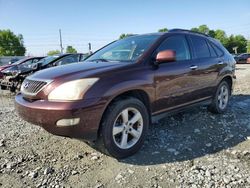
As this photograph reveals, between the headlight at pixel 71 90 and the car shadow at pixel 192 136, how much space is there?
112 cm

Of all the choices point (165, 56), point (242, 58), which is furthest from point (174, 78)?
point (242, 58)

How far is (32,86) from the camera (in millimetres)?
3502

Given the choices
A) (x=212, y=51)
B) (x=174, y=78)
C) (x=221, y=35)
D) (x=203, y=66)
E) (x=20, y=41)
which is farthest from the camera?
(x=20, y=41)

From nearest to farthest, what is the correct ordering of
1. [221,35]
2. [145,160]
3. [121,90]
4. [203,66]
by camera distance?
[121,90] < [145,160] < [203,66] < [221,35]

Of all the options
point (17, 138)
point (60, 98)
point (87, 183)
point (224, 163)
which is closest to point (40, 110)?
point (60, 98)

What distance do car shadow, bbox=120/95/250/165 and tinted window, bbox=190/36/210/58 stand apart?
4.24 feet

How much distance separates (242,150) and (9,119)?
446 centimetres

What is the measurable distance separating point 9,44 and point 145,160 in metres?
78.3

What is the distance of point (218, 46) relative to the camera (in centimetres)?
586

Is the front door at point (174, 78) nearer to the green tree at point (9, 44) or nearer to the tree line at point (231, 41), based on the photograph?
the tree line at point (231, 41)

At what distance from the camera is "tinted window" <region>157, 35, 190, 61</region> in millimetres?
4360

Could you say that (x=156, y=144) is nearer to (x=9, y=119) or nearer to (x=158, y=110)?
(x=158, y=110)

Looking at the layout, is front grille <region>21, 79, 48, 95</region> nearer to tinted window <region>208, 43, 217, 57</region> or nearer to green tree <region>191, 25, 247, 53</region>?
tinted window <region>208, 43, 217, 57</region>

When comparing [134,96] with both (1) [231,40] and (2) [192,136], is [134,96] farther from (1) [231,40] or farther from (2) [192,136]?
(1) [231,40]
